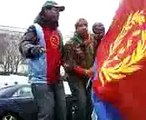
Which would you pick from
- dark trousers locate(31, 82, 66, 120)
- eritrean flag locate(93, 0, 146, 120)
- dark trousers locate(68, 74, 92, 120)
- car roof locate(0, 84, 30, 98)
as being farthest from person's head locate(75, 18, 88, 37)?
car roof locate(0, 84, 30, 98)

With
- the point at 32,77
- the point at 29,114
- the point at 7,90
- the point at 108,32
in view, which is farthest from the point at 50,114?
the point at 7,90

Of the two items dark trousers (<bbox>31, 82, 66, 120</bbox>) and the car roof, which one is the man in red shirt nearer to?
dark trousers (<bbox>31, 82, 66, 120</bbox>)

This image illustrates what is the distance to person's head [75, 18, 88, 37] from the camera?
19.7ft

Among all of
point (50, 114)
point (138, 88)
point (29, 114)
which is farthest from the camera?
point (29, 114)

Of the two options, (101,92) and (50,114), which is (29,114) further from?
(101,92)

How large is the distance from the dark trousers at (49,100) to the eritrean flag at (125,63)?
1.79 m

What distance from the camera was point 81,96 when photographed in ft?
19.3

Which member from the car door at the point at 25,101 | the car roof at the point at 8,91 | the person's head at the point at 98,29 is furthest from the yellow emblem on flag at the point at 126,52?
the car roof at the point at 8,91

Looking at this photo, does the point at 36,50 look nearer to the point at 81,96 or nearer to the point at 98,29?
Answer: the point at 81,96

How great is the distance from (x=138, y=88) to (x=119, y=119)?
219mm

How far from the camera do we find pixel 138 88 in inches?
123

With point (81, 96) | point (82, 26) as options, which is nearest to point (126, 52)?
point (81, 96)

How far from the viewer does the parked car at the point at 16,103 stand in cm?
1393

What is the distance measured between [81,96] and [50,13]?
3.27 ft
